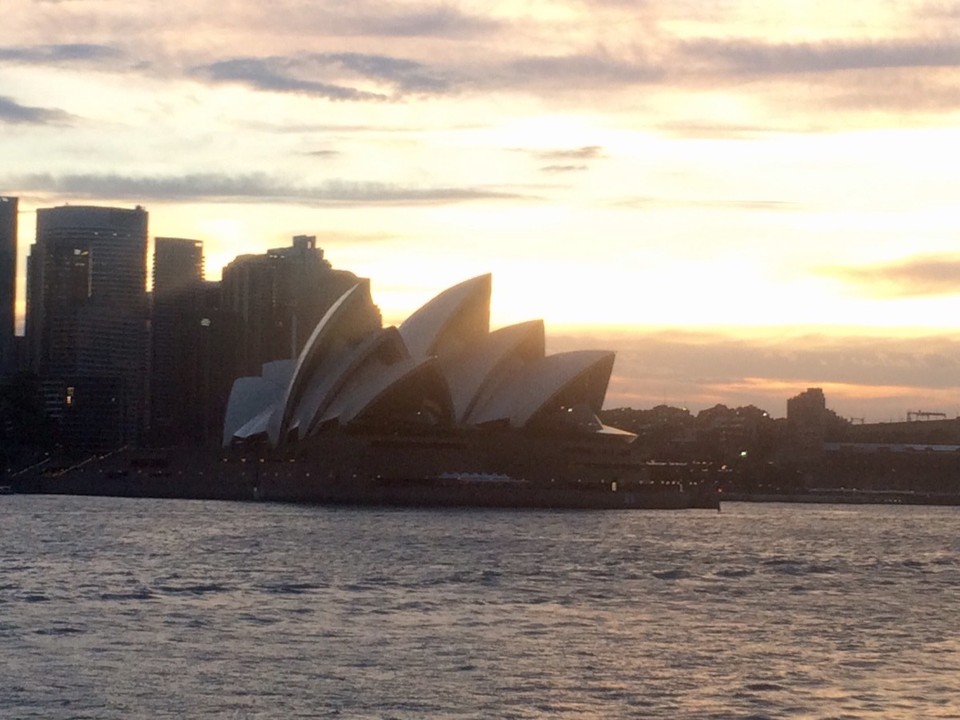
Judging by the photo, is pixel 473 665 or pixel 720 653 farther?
pixel 720 653

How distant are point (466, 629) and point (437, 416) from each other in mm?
61325

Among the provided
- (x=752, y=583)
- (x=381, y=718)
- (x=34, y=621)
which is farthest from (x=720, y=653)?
(x=752, y=583)

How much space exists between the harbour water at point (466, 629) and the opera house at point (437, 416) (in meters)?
31.4

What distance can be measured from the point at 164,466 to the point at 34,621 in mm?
81720

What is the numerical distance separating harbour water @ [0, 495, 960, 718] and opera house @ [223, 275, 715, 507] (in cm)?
3138

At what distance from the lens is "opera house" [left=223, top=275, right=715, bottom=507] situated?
82438 mm

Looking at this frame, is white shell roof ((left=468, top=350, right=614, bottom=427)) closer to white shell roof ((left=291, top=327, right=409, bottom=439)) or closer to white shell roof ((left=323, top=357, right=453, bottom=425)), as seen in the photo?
white shell roof ((left=323, top=357, right=453, bottom=425))

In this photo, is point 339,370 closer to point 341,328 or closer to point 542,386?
point 341,328

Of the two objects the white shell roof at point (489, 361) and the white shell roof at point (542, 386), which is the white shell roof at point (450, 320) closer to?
the white shell roof at point (489, 361)

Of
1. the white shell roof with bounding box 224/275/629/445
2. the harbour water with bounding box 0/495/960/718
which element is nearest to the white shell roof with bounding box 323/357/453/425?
the white shell roof with bounding box 224/275/629/445

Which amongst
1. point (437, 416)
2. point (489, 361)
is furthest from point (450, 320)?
point (437, 416)

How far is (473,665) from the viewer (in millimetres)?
22516

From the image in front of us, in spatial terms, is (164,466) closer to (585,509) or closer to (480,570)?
(585,509)

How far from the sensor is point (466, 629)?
86.8 feet
